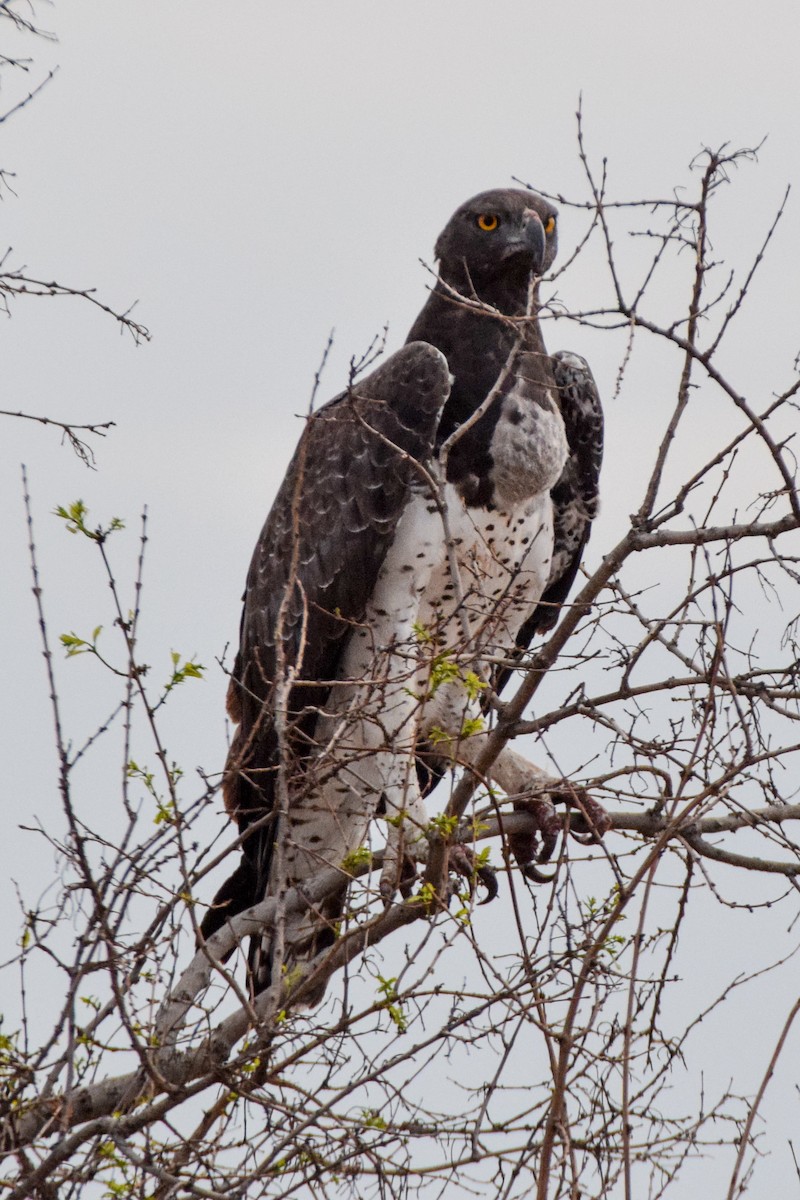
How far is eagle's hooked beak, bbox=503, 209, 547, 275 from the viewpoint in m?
6.38

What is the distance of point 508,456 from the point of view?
6039mm

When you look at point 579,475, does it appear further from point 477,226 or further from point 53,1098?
point 53,1098

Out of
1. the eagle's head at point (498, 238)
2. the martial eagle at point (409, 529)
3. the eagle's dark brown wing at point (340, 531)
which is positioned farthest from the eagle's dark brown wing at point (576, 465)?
the eagle's dark brown wing at point (340, 531)

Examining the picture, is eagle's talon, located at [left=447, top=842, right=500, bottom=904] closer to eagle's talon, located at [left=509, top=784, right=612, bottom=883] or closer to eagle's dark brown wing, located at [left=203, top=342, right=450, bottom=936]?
eagle's talon, located at [left=509, top=784, right=612, bottom=883]

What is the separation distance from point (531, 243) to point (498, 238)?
0.17 meters

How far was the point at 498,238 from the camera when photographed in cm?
648

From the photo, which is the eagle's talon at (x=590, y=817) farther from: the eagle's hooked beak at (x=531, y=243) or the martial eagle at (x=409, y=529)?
the eagle's hooked beak at (x=531, y=243)

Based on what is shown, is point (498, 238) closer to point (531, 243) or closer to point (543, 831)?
point (531, 243)

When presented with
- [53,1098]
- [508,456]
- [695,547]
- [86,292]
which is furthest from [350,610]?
[53,1098]

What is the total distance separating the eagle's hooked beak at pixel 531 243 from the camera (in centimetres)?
638

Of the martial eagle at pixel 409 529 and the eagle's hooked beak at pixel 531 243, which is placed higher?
the eagle's hooked beak at pixel 531 243

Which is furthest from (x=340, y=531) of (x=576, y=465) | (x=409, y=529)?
(x=576, y=465)

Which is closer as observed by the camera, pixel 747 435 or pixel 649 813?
pixel 747 435

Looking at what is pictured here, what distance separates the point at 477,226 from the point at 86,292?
2217mm
